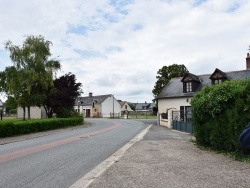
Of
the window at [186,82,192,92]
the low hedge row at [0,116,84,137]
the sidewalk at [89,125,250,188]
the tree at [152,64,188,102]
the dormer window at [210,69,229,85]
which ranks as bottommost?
the sidewalk at [89,125,250,188]

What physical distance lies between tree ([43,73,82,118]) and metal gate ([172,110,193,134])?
15656 mm

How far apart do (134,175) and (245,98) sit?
16.1ft

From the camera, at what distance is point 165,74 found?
62.6 meters

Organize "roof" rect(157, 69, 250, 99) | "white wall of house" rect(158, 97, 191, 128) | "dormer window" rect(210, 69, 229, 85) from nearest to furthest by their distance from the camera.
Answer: "dormer window" rect(210, 69, 229, 85) < "roof" rect(157, 69, 250, 99) < "white wall of house" rect(158, 97, 191, 128)

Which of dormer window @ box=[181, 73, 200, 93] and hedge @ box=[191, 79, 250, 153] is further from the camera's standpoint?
dormer window @ box=[181, 73, 200, 93]

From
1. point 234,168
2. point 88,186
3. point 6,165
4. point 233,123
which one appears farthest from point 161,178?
point 6,165

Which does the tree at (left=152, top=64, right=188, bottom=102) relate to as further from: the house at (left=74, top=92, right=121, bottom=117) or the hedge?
the hedge

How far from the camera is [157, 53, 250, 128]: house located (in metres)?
36.0

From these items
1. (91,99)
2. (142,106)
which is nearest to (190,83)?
(91,99)

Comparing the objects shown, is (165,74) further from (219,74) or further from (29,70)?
(29,70)

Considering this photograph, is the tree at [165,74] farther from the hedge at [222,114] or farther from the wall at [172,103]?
the hedge at [222,114]

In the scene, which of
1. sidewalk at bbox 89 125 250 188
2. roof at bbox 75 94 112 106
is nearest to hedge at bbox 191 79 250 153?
sidewalk at bbox 89 125 250 188

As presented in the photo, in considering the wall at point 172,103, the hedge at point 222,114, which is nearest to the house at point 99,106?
the wall at point 172,103

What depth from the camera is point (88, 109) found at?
3401 inches
